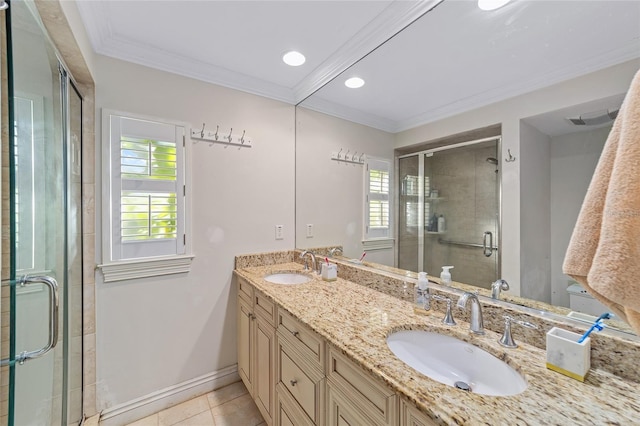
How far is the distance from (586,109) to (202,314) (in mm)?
2328

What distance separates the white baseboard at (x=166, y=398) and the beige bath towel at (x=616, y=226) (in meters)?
2.22

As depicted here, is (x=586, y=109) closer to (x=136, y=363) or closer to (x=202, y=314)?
(x=202, y=314)

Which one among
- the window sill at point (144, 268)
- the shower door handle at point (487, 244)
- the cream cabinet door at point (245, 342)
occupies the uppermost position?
the shower door handle at point (487, 244)

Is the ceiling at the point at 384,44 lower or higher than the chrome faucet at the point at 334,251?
higher

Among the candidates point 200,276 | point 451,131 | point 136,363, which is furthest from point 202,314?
point 451,131

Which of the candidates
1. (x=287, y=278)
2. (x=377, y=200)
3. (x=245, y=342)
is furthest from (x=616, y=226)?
(x=245, y=342)

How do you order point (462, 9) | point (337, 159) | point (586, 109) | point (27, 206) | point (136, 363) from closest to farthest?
point (586, 109) < point (27, 206) < point (462, 9) < point (136, 363) < point (337, 159)

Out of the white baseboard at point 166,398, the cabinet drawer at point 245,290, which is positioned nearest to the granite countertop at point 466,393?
the cabinet drawer at point 245,290

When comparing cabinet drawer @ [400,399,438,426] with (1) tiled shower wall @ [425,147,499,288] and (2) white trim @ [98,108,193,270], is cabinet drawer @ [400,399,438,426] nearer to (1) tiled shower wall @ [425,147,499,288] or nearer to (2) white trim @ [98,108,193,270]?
(1) tiled shower wall @ [425,147,499,288]

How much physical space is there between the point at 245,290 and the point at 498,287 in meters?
1.52

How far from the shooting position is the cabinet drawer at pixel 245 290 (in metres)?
1.77

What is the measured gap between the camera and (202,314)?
1.92 metres

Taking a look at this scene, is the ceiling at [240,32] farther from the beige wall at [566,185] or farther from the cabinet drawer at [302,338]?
the cabinet drawer at [302,338]

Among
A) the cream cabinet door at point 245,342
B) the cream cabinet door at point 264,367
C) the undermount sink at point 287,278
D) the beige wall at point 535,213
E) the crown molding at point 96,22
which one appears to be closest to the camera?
the beige wall at point 535,213
